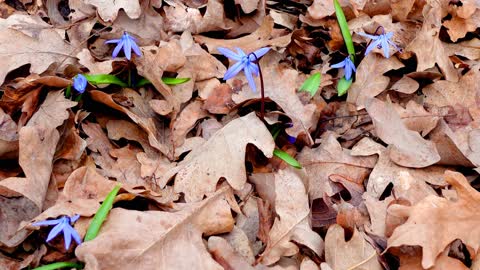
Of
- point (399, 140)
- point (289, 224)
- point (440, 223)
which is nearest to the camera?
point (440, 223)

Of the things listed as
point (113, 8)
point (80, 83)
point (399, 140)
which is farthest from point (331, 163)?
point (113, 8)

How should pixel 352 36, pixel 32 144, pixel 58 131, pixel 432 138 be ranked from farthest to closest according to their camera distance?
pixel 352 36, pixel 432 138, pixel 58 131, pixel 32 144

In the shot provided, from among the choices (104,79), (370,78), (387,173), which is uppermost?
(104,79)

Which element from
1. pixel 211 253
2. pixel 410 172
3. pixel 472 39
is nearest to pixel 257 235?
pixel 211 253

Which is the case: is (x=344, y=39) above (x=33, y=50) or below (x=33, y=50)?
below

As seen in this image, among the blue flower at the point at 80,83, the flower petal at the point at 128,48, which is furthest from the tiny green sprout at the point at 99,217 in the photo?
the flower petal at the point at 128,48

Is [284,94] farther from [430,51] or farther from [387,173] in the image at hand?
[430,51]

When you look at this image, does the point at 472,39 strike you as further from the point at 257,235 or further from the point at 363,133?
the point at 257,235
